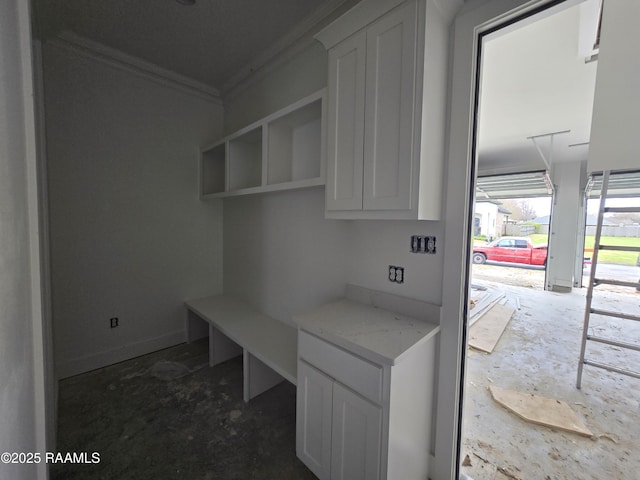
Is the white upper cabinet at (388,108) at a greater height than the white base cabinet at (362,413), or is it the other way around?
the white upper cabinet at (388,108)

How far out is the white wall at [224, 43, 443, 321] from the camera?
5.11ft

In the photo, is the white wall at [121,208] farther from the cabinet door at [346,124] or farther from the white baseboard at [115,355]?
the cabinet door at [346,124]

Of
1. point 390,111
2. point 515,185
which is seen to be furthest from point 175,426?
point 515,185

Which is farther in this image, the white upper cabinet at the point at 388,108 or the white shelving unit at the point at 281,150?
the white shelving unit at the point at 281,150

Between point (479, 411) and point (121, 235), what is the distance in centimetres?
347

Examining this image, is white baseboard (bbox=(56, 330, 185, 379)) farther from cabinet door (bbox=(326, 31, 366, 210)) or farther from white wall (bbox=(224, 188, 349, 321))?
cabinet door (bbox=(326, 31, 366, 210))

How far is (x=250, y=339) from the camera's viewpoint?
6.66 feet

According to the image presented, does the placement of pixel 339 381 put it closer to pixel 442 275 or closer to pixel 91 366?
pixel 442 275

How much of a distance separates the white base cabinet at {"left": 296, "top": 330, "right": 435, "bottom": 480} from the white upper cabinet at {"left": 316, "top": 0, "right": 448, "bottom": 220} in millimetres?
720

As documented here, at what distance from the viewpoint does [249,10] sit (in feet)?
6.00

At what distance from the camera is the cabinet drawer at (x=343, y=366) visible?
112cm

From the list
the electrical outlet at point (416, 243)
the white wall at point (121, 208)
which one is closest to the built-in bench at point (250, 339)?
the white wall at point (121, 208)

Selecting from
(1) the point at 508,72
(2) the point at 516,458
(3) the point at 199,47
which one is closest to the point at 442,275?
(2) the point at 516,458

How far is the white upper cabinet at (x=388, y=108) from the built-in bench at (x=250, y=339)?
1127 millimetres
